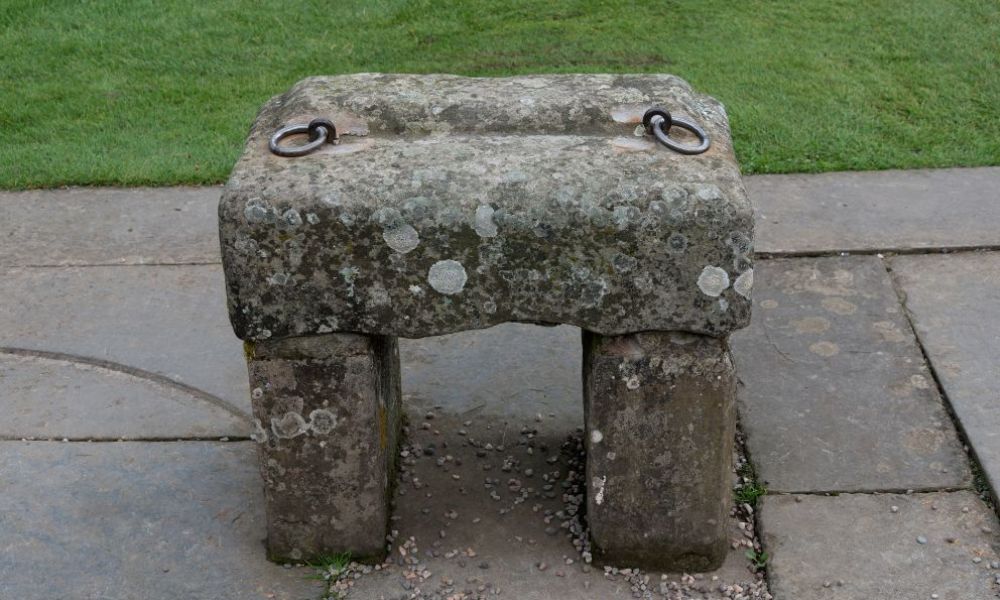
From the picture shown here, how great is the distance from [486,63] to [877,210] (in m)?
2.38

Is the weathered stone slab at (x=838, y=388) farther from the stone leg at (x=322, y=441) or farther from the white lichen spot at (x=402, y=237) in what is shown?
the white lichen spot at (x=402, y=237)

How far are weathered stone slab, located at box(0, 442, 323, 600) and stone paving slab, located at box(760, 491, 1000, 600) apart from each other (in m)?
1.19

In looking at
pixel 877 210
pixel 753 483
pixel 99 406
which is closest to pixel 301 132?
pixel 99 406

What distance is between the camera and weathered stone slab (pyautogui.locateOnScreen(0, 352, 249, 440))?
3721mm

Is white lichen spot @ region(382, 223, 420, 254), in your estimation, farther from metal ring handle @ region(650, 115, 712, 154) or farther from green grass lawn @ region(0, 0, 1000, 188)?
green grass lawn @ region(0, 0, 1000, 188)

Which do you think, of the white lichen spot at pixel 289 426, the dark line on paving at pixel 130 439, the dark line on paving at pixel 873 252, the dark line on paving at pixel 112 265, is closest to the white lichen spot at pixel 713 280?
the white lichen spot at pixel 289 426

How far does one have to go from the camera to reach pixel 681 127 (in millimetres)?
3027

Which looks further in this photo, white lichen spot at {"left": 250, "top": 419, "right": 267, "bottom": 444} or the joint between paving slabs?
the joint between paving slabs

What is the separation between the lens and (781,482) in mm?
3451

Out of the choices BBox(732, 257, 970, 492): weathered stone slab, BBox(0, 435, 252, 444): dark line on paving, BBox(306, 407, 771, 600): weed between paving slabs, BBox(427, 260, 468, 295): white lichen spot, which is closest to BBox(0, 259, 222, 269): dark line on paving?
BBox(0, 435, 252, 444): dark line on paving

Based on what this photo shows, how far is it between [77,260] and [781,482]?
2776 mm

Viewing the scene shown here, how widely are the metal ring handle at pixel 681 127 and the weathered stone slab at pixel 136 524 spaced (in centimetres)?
137

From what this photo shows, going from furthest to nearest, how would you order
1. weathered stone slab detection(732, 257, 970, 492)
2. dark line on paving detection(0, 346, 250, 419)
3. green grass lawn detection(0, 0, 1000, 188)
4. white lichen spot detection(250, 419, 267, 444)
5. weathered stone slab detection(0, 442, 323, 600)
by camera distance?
green grass lawn detection(0, 0, 1000, 188)
dark line on paving detection(0, 346, 250, 419)
weathered stone slab detection(732, 257, 970, 492)
weathered stone slab detection(0, 442, 323, 600)
white lichen spot detection(250, 419, 267, 444)

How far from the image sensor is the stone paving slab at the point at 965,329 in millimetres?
3617
